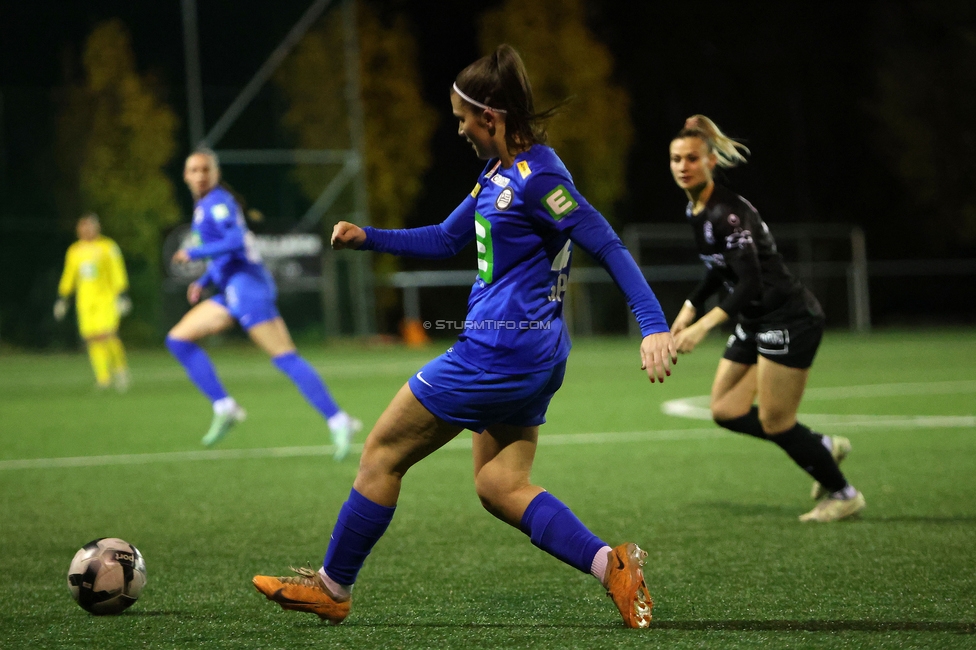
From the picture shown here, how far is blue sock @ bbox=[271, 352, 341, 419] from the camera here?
9578 millimetres

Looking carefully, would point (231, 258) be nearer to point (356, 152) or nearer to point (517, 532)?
point (517, 532)

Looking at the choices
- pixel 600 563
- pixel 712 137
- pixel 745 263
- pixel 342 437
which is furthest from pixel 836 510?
pixel 342 437

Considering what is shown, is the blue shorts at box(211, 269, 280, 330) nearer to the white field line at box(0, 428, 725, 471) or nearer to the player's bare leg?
the white field line at box(0, 428, 725, 471)

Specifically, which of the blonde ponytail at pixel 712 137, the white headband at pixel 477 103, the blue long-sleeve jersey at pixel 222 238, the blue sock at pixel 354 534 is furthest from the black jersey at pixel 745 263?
the blue long-sleeve jersey at pixel 222 238

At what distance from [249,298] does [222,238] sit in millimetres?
536

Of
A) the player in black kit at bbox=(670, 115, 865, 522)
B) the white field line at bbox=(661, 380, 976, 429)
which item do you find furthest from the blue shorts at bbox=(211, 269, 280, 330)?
the player in black kit at bbox=(670, 115, 865, 522)

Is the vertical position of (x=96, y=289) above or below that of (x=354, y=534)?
below

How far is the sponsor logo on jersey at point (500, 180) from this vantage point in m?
4.12

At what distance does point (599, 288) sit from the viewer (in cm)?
3102

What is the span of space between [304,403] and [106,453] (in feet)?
15.1

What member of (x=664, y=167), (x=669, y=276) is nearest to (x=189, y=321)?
(x=669, y=276)

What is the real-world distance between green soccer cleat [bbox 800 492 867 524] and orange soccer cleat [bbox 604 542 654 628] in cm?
258

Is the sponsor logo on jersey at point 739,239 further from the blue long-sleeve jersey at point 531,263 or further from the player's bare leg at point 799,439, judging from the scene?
the blue long-sleeve jersey at point 531,263

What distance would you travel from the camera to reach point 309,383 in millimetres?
9648
